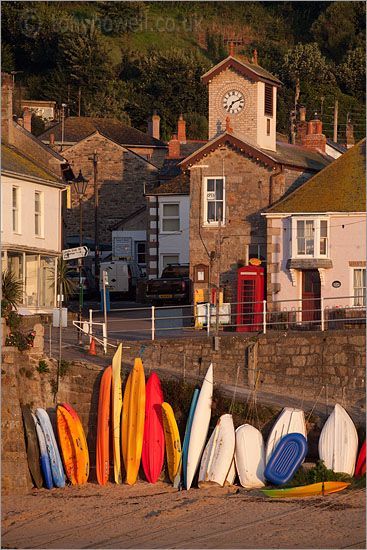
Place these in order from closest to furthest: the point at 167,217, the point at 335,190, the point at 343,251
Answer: the point at 343,251, the point at 335,190, the point at 167,217

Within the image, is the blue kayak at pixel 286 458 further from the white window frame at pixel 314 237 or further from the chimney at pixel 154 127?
the chimney at pixel 154 127

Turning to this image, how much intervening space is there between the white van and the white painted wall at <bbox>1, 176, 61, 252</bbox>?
1027cm

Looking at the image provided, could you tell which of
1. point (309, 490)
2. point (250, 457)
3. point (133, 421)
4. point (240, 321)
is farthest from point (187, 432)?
point (240, 321)

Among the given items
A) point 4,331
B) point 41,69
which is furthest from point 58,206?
point 41,69

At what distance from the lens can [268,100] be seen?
172 feet

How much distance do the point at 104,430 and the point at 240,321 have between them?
8969 mm

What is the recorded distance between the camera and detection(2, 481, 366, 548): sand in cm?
3244

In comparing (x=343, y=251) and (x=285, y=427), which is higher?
(x=343, y=251)

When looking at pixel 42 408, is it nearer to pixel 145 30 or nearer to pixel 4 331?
pixel 4 331

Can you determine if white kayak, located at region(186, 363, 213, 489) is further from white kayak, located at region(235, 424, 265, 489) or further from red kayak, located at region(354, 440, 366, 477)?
red kayak, located at region(354, 440, 366, 477)

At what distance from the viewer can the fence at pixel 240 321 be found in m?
42.9

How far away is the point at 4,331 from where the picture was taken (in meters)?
38.6

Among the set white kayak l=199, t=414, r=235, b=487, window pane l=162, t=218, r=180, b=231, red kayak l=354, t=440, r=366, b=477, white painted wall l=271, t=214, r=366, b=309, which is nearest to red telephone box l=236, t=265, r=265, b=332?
white painted wall l=271, t=214, r=366, b=309

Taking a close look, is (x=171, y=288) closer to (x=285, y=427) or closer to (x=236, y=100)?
(x=236, y=100)
